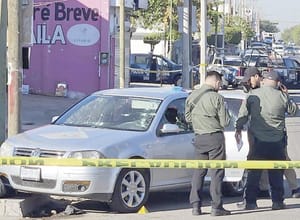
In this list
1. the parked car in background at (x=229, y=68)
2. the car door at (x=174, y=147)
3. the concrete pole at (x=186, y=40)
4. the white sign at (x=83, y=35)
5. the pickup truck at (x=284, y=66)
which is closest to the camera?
the car door at (x=174, y=147)

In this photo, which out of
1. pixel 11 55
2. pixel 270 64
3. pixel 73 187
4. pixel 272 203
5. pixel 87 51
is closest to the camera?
pixel 73 187

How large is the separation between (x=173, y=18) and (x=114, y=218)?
160ft

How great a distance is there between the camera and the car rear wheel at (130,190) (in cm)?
1044

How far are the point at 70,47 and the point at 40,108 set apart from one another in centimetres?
576

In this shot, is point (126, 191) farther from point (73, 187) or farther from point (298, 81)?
point (298, 81)

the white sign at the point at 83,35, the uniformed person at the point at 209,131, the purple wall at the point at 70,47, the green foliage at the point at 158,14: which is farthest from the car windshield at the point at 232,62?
the uniformed person at the point at 209,131

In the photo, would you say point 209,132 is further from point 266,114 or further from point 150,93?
point 150,93

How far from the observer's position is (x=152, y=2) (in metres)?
58.6

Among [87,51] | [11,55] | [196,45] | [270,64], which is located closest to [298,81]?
[270,64]

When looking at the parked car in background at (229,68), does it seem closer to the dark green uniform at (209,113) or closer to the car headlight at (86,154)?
the dark green uniform at (209,113)

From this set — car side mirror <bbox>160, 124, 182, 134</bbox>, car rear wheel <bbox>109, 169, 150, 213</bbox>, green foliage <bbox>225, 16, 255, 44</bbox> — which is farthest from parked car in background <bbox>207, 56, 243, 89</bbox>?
green foliage <bbox>225, 16, 255, 44</bbox>

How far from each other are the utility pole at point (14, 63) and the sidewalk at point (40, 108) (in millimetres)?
9761

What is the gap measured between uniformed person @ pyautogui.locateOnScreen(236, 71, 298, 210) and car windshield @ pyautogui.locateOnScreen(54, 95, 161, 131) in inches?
50.0

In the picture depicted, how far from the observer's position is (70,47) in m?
33.9
